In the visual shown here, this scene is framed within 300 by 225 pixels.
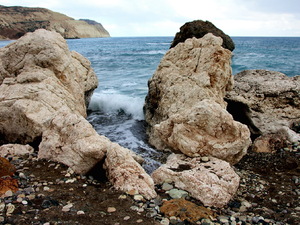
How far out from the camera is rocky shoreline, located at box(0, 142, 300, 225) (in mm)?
3689

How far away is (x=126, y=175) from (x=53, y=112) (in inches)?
135

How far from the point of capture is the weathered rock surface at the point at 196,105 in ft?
18.9

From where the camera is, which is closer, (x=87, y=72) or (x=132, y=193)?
(x=132, y=193)

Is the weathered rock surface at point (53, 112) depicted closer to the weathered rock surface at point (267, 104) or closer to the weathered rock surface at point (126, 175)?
the weathered rock surface at point (126, 175)

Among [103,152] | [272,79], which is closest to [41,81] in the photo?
[103,152]

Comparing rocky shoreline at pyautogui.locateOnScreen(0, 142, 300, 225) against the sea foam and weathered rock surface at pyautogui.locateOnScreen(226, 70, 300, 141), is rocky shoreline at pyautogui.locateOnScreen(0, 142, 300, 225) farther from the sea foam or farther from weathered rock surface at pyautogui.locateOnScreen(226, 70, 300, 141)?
the sea foam

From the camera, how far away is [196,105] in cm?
599

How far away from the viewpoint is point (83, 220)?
11.8ft

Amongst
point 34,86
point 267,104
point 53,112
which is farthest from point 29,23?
point 267,104

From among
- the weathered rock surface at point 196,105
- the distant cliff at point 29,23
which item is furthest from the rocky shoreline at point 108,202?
the distant cliff at point 29,23

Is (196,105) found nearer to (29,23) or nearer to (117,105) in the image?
(117,105)

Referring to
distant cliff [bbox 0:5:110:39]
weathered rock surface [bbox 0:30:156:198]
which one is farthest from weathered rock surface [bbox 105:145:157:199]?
distant cliff [bbox 0:5:110:39]

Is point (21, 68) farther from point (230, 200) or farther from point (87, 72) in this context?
point (230, 200)

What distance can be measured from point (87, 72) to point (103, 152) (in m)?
6.48
